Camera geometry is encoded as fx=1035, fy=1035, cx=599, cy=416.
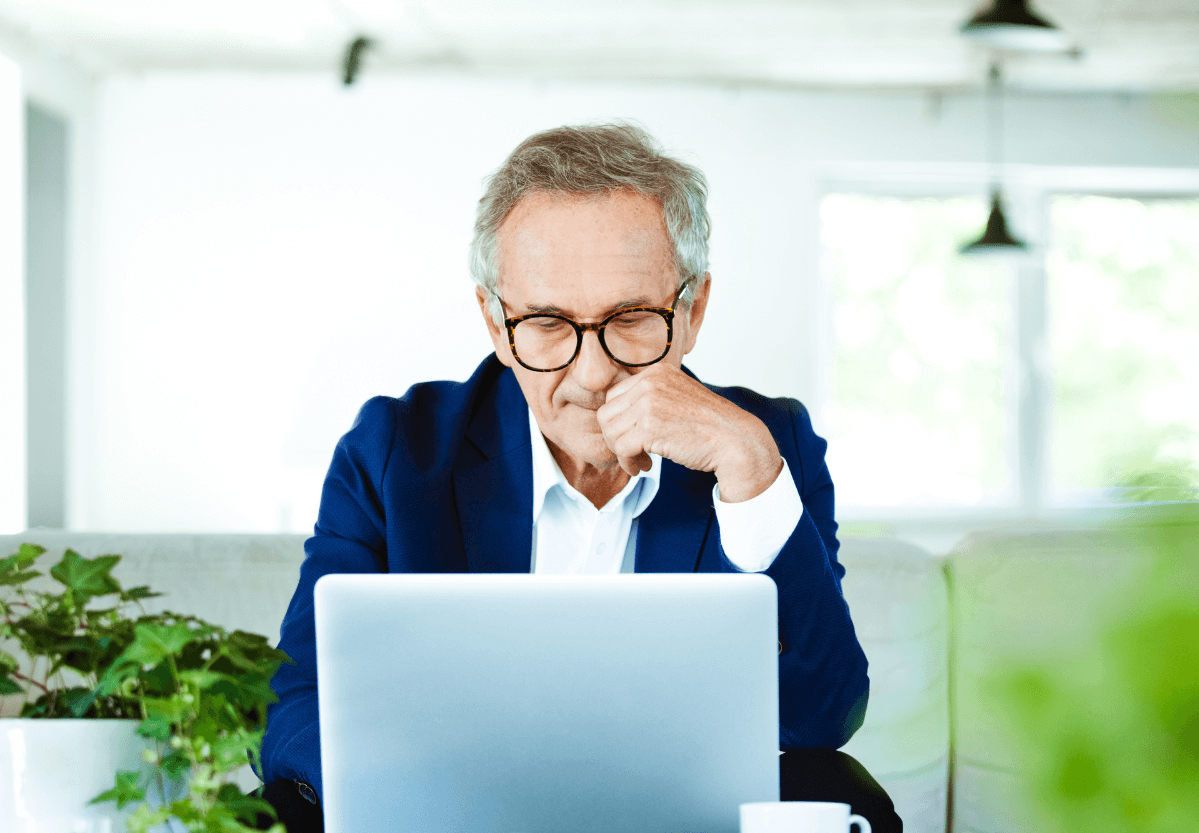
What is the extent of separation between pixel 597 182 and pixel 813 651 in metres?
0.65

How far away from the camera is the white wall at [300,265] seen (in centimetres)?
593

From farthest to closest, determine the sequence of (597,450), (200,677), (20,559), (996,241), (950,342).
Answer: (950,342) → (996,241) → (597,450) → (20,559) → (200,677)

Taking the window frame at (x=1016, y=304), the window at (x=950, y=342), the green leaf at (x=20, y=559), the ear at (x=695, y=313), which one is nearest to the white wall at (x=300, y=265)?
the window frame at (x=1016, y=304)

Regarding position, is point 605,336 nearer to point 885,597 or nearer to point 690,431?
point 690,431

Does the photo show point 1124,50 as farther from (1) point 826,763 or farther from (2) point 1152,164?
(1) point 826,763

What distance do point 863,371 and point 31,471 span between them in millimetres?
4671

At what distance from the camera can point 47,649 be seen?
28.2 inches

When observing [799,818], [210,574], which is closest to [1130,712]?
[799,818]

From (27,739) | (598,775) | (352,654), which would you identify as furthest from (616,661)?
(27,739)

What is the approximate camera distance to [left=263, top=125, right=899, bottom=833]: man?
1232 millimetres

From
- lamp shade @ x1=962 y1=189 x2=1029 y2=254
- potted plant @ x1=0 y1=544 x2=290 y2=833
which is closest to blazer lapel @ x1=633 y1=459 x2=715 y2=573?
potted plant @ x1=0 y1=544 x2=290 y2=833

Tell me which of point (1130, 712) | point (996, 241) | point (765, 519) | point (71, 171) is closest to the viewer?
point (1130, 712)

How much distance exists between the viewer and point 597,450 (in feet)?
4.70

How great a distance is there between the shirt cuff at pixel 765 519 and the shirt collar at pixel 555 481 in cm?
22
